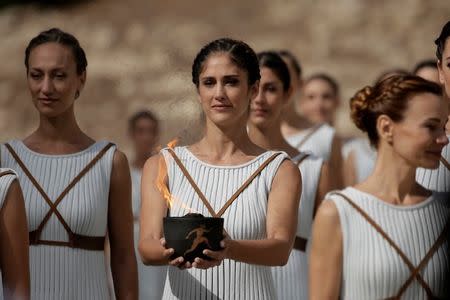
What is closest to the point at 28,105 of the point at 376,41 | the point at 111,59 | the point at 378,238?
the point at 111,59

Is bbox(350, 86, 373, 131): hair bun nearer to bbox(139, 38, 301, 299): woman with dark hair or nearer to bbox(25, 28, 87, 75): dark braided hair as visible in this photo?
bbox(139, 38, 301, 299): woman with dark hair

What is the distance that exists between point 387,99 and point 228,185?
0.72 m

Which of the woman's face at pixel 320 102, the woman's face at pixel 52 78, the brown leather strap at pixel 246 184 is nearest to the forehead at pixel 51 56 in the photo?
the woman's face at pixel 52 78

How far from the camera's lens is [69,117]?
692 centimetres

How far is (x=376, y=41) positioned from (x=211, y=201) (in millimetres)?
12009

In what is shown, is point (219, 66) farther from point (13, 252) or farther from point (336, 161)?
point (336, 161)

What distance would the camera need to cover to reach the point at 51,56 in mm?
6883

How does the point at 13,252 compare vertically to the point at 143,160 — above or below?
below

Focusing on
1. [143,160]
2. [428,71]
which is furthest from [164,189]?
[143,160]

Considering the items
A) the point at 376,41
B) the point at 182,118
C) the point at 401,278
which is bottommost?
the point at 401,278

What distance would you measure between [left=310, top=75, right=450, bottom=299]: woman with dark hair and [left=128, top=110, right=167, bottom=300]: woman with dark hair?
3854 millimetres

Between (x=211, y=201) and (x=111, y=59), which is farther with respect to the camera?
(x=111, y=59)

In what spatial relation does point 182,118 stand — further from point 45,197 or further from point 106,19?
point 106,19

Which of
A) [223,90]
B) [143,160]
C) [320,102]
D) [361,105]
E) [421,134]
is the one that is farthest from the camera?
[320,102]
